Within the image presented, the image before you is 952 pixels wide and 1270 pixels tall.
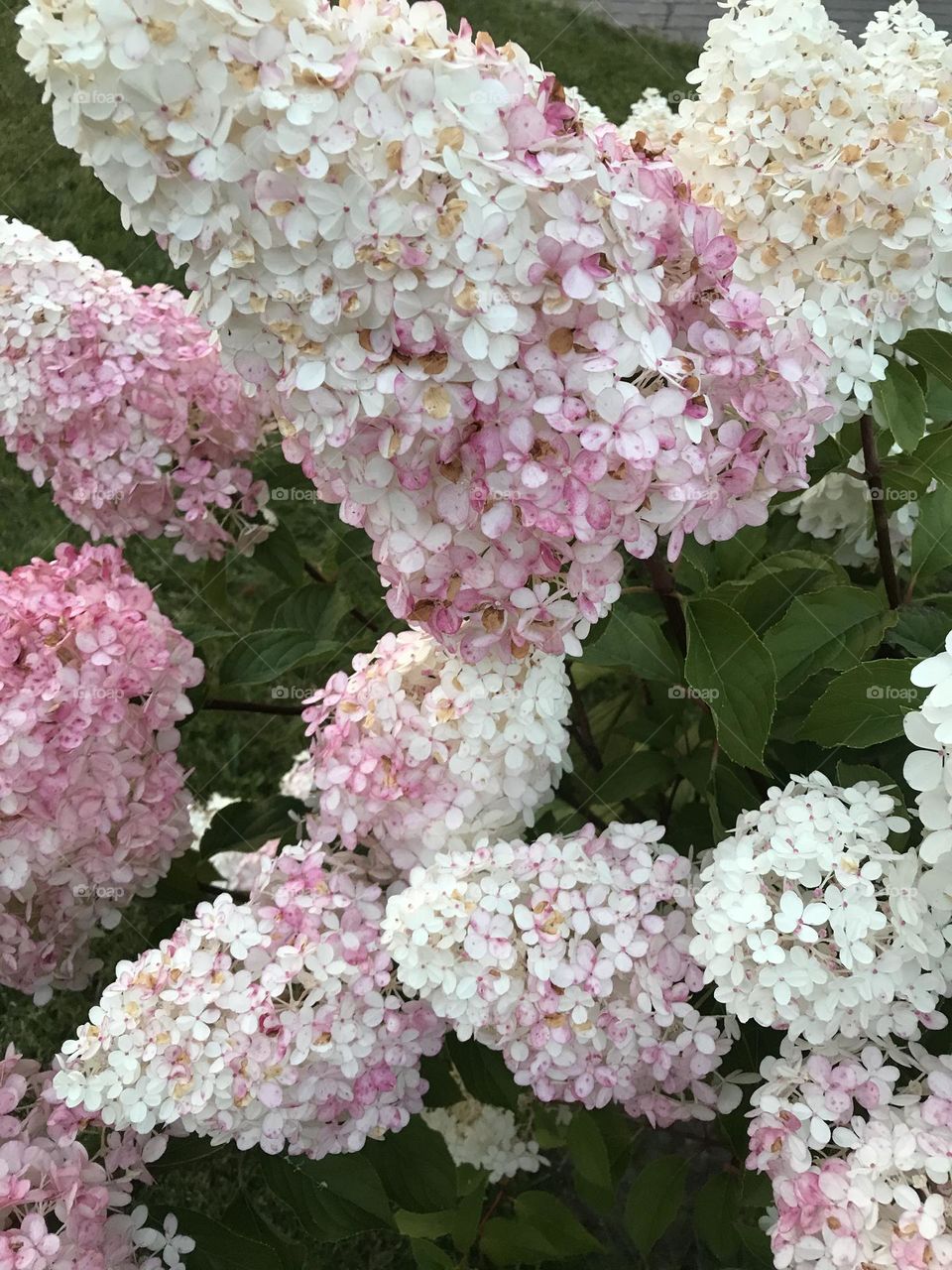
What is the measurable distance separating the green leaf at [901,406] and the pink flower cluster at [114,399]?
74cm

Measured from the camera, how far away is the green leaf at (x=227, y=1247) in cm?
121

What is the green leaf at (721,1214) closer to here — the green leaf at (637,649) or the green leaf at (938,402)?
the green leaf at (637,649)

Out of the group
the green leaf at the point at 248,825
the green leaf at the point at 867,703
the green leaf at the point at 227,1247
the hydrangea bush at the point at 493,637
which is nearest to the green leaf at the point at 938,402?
the hydrangea bush at the point at 493,637

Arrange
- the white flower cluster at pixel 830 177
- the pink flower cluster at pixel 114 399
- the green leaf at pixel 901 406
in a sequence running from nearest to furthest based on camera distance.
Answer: the white flower cluster at pixel 830 177 → the green leaf at pixel 901 406 → the pink flower cluster at pixel 114 399

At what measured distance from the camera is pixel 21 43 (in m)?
0.71

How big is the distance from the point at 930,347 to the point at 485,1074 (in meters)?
0.87

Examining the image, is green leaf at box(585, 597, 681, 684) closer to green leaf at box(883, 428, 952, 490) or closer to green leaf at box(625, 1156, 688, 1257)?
green leaf at box(883, 428, 952, 490)

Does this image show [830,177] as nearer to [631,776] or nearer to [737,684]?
[737,684]

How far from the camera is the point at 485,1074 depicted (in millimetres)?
1204

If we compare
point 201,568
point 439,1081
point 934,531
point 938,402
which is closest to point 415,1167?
point 439,1081

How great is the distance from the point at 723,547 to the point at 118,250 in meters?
2.09

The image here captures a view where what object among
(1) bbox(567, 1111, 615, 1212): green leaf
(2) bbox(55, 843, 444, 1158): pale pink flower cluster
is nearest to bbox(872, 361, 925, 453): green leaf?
(2) bbox(55, 843, 444, 1158): pale pink flower cluster

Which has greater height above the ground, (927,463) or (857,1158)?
(927,463)

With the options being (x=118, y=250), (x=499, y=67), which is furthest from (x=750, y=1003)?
(x=118, y=250)
